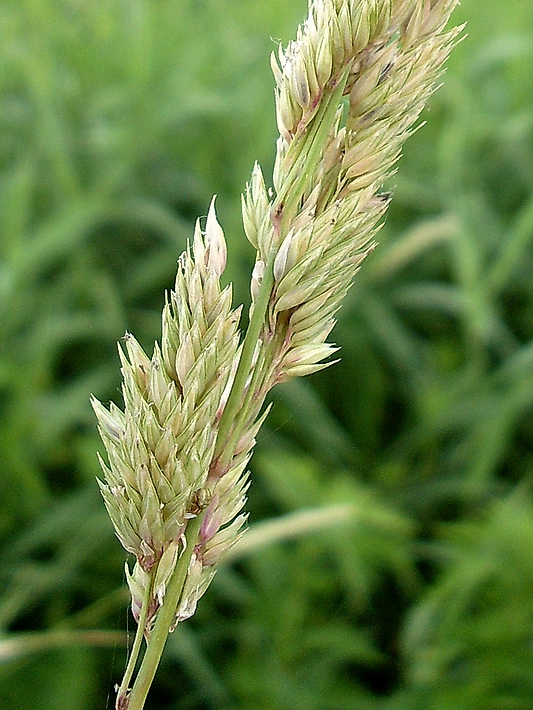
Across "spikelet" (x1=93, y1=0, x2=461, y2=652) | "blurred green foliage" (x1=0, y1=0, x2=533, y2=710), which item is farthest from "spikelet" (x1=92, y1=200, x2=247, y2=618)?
"blurred green foliage" (x1=0, y1=0, x2=533, y2=710)

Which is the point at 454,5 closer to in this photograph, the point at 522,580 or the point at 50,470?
the point at 522,580

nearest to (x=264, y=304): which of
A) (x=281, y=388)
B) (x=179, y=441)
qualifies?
(x=179, y=441)

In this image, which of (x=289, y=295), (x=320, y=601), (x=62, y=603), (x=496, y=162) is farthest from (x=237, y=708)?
(x=496, y=162)

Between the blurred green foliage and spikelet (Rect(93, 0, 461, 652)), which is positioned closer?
spikelet (Rect(93, 0, 461, 652))

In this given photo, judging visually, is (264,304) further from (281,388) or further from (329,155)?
(281,388)

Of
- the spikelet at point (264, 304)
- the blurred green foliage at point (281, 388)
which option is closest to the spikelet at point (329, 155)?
the spikelet at point (264, 304)

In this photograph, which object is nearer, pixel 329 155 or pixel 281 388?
pixel 329 155

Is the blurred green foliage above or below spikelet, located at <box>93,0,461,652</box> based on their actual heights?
above

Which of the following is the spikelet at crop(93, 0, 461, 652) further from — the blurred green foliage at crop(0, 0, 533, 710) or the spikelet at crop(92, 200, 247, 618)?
the blurred green foliage at crop(0, 0, 533, 710)

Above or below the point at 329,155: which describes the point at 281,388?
above
